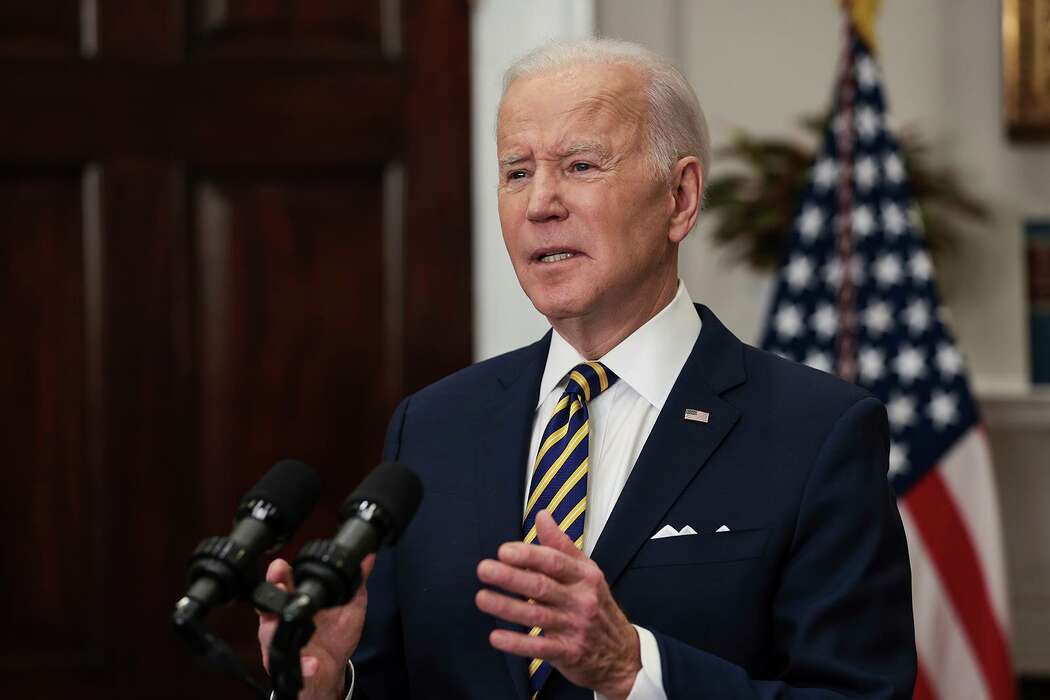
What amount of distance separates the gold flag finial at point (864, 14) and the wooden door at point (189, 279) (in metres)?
1.00

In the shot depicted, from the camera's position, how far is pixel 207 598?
1.10 m

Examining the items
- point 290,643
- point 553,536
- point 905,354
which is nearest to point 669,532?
point 553,536

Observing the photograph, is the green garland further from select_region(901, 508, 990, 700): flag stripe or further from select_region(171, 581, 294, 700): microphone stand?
select_region(171, 581, 294, 700): microphone stand

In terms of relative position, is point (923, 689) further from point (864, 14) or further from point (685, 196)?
point (685, 196)

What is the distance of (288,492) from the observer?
3.99 ft

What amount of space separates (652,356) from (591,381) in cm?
8

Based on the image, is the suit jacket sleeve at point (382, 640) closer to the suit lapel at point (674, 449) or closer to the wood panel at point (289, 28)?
the suit lapel at point (674, 449)

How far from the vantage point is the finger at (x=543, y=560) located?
1.19 metres

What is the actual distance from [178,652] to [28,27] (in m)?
1.50

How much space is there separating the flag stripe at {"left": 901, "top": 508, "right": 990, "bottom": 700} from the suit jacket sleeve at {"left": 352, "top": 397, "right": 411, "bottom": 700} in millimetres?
1940

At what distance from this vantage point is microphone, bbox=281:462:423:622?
3.58 feet

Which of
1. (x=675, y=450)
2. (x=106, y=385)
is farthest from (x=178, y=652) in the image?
(x=675, y=450)

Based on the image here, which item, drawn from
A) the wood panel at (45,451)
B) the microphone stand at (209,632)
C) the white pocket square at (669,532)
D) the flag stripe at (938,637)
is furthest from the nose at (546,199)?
the flag stripe at (938,637)

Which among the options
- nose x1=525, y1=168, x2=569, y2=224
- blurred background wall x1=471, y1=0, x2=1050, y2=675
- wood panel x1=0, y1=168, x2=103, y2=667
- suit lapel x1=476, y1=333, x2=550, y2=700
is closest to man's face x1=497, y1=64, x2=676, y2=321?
nose x1=525, y1=168, x2=569, y2=224
